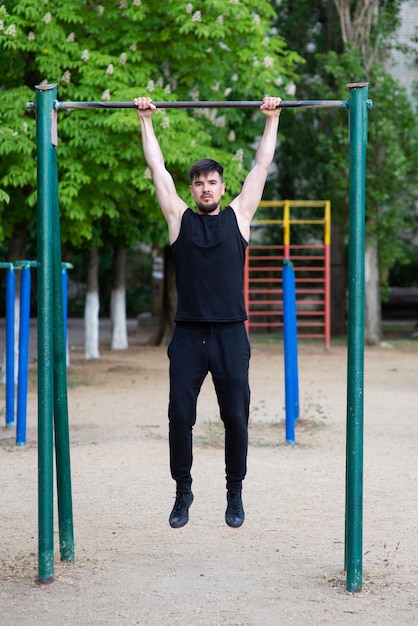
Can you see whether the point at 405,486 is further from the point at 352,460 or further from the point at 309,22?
the point at 309,22

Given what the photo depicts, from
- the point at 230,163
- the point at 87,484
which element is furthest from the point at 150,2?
the point at 87,484

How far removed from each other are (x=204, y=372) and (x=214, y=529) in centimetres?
149

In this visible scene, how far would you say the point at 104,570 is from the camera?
209 inches

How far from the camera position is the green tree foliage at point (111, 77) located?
1210cm

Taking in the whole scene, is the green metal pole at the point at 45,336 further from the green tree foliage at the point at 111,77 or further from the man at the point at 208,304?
the green tree foliage at the point at 111,77

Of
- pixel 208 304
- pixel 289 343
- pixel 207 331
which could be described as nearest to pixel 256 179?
pixel 208 304

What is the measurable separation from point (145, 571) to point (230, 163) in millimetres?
8610

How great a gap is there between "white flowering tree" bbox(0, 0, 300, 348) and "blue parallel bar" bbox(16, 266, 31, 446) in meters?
2.69

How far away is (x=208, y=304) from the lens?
5059 millimetres

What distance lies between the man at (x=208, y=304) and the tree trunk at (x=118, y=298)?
1491 centimetres

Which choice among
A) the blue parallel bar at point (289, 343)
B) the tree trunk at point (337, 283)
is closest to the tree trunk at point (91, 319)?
the tree trunk at point (337, 283)

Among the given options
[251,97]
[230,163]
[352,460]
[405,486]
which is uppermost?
[251,97]

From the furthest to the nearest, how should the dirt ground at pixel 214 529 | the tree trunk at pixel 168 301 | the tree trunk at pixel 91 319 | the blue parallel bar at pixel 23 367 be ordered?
the tree trunk at pixel 168 301, the tree trunk at pixel 91 319, the blue parallel bar at pixel 23 367, the dirt ground at pixel 214 529

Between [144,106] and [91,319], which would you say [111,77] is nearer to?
[91,319]
